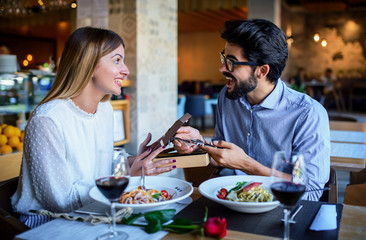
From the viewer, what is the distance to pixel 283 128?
1908 millimetres

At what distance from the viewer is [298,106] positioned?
1888mm

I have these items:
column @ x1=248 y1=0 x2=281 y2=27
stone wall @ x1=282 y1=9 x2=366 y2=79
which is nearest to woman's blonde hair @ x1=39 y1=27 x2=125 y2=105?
column @ x1=248 y1=0 x2=281 y2=27

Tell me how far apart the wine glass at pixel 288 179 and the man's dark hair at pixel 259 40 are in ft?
3.40

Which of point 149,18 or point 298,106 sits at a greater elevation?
point 149,18

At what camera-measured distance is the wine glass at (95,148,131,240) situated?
3.32 feet

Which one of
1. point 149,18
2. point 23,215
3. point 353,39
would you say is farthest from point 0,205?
point 353,39

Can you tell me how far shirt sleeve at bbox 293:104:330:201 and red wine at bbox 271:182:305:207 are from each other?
→ 0.66 metres

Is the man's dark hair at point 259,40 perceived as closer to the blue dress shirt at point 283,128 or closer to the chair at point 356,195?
the blue dress shirt at point 283,128

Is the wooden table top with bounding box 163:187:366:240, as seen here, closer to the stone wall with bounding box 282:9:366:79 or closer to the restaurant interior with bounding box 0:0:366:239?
the restaurant interior with bounding box 0:0:366:239

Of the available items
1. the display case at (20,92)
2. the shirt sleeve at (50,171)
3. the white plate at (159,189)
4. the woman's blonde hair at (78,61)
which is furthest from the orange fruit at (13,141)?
the white plate at (159,189)

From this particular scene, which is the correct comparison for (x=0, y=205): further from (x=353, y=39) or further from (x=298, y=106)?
(x=353, y=39)

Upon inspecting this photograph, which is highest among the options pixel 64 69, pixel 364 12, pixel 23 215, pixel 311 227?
pixel 364 12

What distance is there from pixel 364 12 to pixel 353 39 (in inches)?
44.9

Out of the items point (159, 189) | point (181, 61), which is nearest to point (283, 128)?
point (159, 189)
